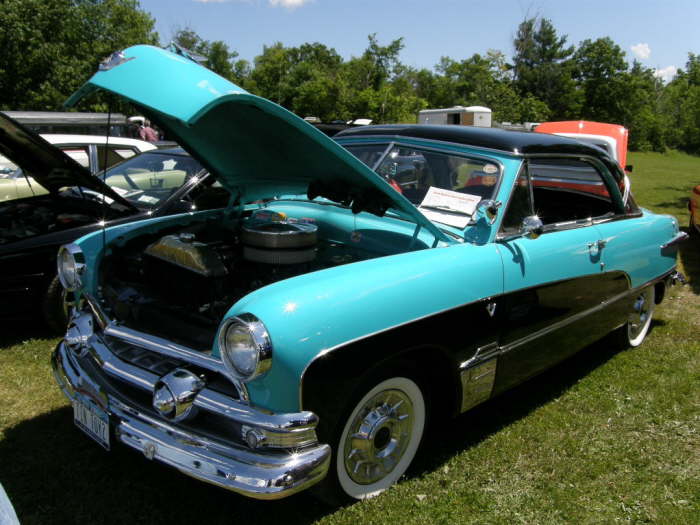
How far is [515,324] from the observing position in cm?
284

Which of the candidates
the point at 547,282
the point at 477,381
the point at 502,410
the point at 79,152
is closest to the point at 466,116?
the point at 79,152

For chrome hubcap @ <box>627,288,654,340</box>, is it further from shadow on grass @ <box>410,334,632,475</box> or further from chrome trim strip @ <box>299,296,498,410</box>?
chrome trim strip @ <box>299,296,498,410</box>

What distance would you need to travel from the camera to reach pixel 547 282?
2.99 meters

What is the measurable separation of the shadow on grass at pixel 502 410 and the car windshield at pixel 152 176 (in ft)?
10.7

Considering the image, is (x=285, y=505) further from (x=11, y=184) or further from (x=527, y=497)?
(x=11, y=184)

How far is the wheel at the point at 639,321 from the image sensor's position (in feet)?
14.4

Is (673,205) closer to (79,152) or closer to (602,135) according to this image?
(602,135)

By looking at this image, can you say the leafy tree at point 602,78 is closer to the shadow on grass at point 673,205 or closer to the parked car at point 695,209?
the shadow on grass at point 673,205

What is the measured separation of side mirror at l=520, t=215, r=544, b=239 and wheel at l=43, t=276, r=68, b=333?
10.5ft

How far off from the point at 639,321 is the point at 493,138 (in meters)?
2.37

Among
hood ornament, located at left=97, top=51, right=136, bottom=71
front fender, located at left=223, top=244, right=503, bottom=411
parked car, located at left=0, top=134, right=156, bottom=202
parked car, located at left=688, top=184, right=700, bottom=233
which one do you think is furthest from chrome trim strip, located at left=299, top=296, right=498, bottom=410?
parked car, located at left=688, top=184, right=700, bottom=233

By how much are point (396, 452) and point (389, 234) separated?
1.11 meters

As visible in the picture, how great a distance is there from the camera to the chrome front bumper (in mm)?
1937

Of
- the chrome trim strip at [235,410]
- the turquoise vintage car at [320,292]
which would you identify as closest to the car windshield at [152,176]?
the turquoise vintage car at [320,292]
